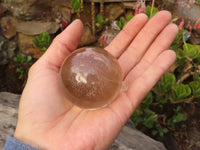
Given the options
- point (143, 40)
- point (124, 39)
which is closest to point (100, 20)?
point (124, 39)

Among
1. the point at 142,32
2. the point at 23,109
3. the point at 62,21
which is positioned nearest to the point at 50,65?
the point at 23,109

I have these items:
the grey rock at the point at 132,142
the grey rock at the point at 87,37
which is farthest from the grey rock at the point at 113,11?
the grey rock at the point at 132,142

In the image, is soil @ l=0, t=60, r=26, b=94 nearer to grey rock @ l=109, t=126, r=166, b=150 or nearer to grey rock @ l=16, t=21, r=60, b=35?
grey rock @ l=16, t=21, r=60, b=35

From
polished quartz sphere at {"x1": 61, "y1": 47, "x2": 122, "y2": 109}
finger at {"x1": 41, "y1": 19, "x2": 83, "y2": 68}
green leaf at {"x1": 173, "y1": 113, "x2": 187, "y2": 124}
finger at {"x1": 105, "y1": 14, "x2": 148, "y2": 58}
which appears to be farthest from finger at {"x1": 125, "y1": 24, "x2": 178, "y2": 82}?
green leaf at {"x1": 173, "y1": 113, "x2": 187, "y2": 124}

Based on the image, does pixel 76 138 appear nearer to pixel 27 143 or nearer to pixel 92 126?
pixel 92 126

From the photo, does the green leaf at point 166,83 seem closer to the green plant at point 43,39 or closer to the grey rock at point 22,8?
the green plant at point 43,39

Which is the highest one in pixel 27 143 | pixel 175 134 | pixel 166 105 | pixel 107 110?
pixel 107 110

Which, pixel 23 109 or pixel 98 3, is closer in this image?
pixel 23 109
